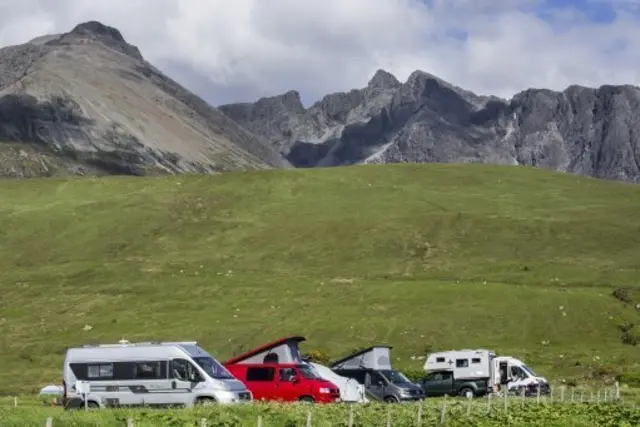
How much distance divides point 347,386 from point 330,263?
255ft

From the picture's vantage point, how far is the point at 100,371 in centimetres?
3775

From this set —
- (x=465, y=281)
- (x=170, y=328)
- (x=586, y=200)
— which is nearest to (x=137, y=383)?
(x=170, y=328)

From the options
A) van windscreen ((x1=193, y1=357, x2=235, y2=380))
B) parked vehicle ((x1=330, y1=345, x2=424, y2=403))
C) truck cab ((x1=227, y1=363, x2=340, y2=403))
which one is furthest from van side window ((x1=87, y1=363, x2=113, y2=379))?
parked vehicle ((x1=330, y1=345, x2=424, y2=403))

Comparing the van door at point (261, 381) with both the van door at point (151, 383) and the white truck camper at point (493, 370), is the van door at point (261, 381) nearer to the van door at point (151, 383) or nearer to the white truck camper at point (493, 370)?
the van door at point (151, 383)

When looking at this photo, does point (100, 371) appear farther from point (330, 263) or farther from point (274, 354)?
point (330, 263)

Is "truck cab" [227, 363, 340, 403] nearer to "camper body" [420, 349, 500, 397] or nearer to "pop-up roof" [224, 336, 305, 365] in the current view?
"pop-up roof" [224, 336, 305, 365]

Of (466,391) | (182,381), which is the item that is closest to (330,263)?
(466,391)

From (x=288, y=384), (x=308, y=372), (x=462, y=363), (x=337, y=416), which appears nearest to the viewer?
(x=337, y=416)

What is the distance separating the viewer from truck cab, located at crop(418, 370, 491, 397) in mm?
57531

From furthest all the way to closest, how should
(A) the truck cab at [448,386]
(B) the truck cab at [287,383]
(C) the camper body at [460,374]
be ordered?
(C) the camper body at [460,374] → (A) the truck cab at [448,386] → (B) the truck cab at [287,383]

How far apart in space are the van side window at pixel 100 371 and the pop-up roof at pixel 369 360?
16.3m

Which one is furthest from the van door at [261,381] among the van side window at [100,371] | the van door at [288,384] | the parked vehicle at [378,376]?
the parked vehicle at [378,376]

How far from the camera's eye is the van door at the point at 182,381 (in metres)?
36.2

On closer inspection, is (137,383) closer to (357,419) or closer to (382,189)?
(357,419)
